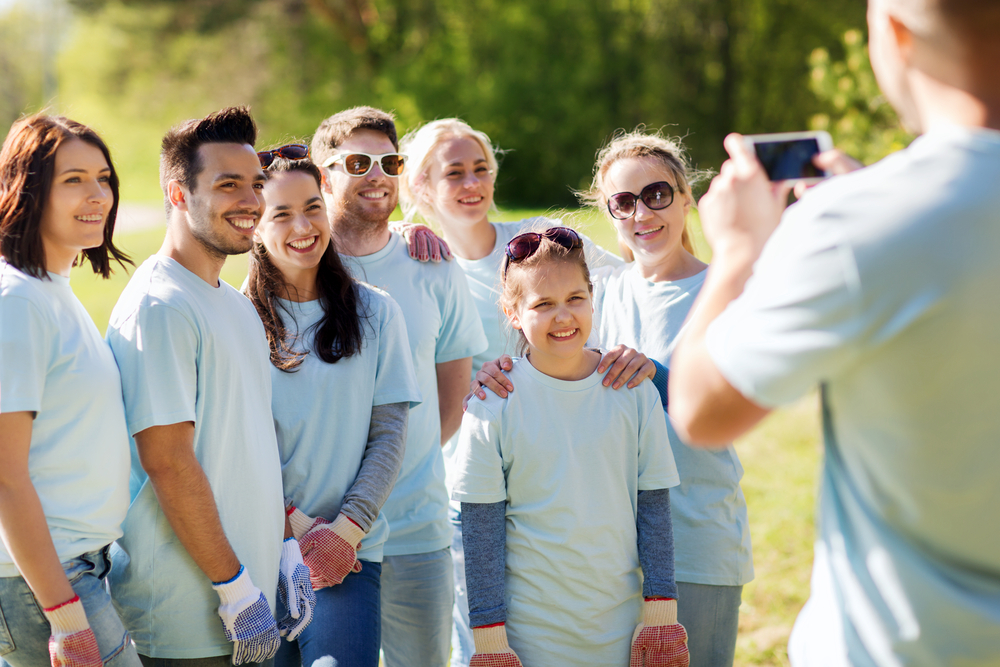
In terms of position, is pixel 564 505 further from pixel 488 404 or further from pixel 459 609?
pixel 459 609

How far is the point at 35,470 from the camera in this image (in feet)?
6.81

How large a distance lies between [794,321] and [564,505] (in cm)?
130

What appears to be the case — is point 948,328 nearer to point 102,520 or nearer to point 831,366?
point 831,366

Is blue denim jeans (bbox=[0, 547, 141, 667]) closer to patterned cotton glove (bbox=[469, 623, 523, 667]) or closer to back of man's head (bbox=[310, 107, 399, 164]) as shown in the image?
patterned cotton glove (bbox=[469, 623, 523, 667])

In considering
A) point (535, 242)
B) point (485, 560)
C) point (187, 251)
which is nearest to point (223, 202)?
point (187, 251)

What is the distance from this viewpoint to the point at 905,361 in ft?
3.92

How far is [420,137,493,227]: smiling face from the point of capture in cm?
356

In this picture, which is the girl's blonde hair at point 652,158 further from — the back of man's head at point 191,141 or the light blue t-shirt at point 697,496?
the back of man's head at point 191,141

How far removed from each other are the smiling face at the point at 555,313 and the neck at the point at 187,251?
2.95ft

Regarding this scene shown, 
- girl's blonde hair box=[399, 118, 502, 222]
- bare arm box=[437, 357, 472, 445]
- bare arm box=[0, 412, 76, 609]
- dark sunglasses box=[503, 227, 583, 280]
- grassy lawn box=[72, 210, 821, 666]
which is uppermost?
girl's blonde hair box=[399, 118, 502, 222]

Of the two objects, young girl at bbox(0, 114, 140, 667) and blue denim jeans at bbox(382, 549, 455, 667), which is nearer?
young girl at bbox(0, 114, 140, 667)

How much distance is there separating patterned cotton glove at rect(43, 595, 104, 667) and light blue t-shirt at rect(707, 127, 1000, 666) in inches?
65.4

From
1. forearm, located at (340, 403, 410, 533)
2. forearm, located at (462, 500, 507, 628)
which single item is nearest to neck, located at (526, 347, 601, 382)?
forearm, located at (462, 500, 507, 628)

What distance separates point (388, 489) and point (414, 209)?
1.70 meters
